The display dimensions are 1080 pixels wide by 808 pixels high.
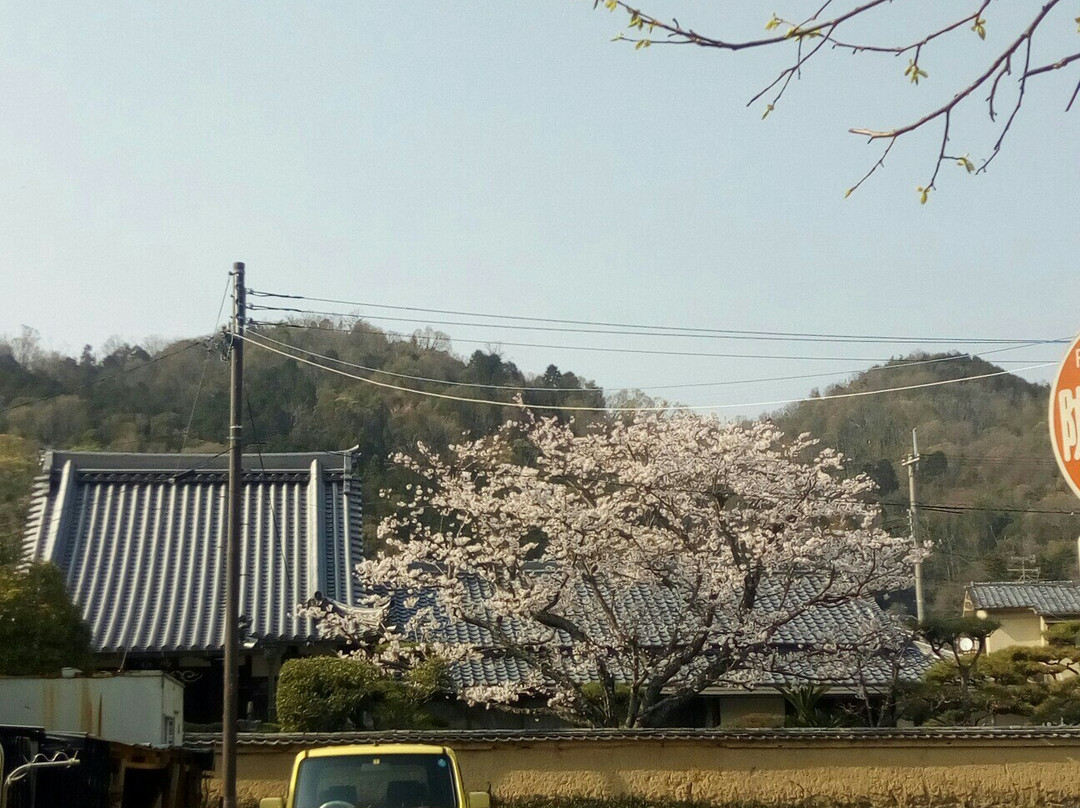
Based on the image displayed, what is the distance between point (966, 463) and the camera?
2079 inches

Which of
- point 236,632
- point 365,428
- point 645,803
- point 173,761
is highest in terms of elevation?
point 365,428

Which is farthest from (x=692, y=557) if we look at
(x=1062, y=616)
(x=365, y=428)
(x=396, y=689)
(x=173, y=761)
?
(x=365, y=428)

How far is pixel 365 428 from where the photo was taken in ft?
171

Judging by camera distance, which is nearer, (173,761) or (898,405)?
(173,761)

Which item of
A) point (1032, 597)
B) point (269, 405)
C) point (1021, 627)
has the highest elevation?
point (269, 405)

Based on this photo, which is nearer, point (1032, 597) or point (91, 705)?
point (91, 705)

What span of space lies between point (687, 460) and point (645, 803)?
5057mm

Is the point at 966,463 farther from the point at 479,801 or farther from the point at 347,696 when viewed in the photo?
the point at 479,801

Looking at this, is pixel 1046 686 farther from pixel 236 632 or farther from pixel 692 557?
pixel 236 632

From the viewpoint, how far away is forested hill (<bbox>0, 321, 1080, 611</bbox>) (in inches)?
1967

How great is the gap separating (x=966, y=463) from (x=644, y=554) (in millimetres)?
39038

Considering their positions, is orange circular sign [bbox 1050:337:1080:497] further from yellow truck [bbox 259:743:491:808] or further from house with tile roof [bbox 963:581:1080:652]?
house with tile roof [bbox 963:581:1080:652]

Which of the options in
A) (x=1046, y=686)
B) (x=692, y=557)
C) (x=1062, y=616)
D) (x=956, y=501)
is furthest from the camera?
(x=956, y=501)

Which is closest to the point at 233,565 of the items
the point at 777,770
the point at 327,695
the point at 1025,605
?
the point at 327,695
